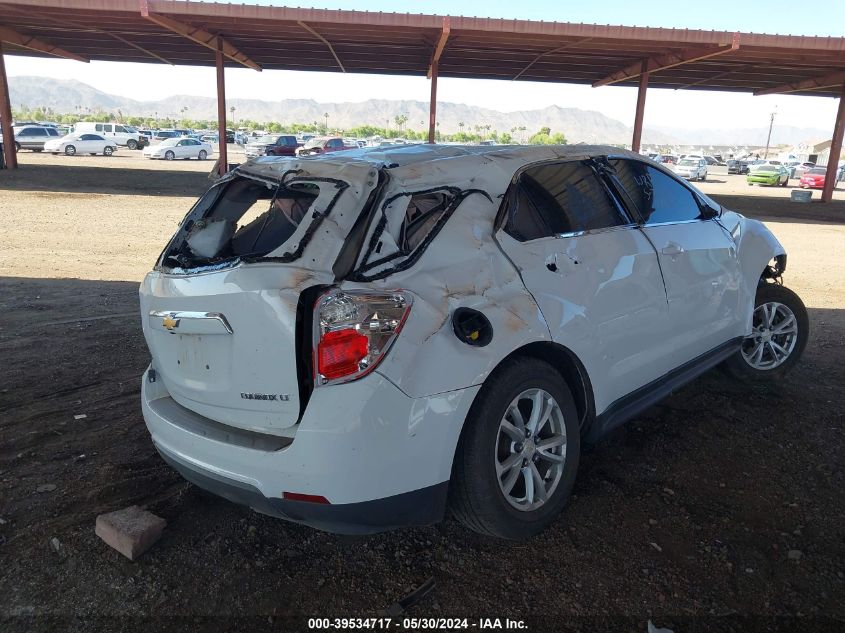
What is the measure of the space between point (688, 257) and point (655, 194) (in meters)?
0.43

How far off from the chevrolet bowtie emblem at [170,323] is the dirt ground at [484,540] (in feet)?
3.33

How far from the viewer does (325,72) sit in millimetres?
30859

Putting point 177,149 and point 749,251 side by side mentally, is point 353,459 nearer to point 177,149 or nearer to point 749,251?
point 749,251

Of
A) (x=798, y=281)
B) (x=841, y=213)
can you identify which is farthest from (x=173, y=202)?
(x=841, y=213)

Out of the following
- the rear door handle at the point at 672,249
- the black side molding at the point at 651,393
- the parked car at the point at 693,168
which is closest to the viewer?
the black side molding at the point at 651,393

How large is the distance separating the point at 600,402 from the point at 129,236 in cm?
1093

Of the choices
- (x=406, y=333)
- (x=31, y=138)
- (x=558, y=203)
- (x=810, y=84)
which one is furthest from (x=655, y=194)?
(x=31, y=138)

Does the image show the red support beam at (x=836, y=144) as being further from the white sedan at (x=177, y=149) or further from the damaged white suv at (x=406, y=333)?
the white sedan at (x=177, y=149)

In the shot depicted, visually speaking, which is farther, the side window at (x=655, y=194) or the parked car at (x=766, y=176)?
the parked car at (x=766, y=176)

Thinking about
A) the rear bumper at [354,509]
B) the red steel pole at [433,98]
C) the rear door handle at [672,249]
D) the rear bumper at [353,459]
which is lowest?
the rear bumper at [354,509]

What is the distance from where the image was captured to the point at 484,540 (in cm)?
298

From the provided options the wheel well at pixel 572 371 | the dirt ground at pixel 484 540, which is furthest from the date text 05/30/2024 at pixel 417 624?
the wheel well at pixel 572 371

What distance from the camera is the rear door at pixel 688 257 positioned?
3.69 meters

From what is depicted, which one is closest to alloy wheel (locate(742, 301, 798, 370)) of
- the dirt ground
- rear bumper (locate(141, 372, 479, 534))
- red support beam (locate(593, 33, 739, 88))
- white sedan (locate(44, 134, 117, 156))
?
the dirt ground
